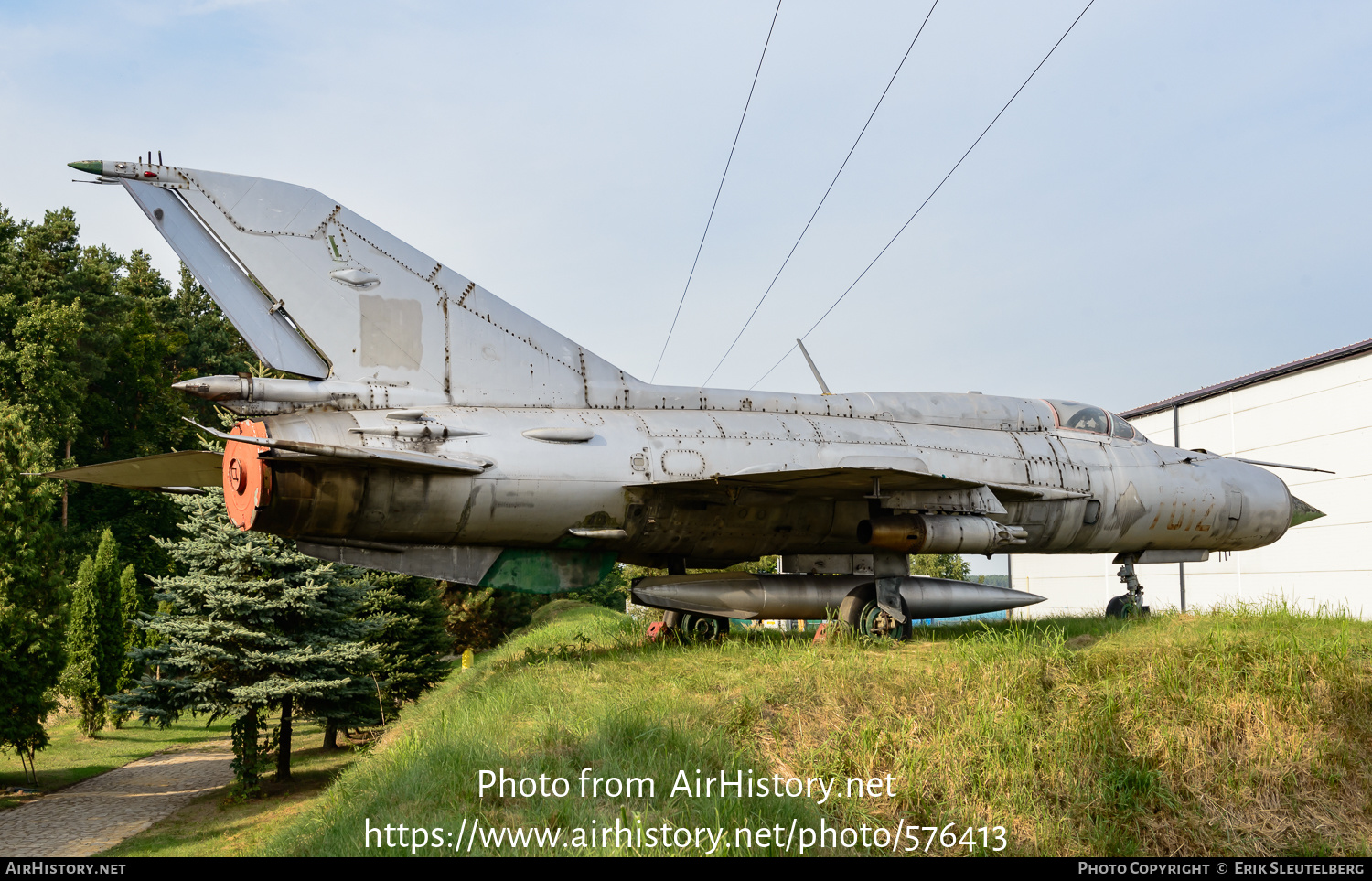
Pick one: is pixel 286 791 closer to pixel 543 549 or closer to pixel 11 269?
pixel 543 549

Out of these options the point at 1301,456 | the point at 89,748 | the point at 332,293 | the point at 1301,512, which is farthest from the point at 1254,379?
the point at 89,748

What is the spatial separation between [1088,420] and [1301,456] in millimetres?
9516

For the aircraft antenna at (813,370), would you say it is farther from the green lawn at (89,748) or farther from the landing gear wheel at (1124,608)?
the green lawn at (89,748)

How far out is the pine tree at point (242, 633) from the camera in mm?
16281

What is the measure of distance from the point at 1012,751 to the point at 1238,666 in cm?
269

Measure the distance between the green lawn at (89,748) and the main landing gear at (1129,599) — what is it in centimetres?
2258

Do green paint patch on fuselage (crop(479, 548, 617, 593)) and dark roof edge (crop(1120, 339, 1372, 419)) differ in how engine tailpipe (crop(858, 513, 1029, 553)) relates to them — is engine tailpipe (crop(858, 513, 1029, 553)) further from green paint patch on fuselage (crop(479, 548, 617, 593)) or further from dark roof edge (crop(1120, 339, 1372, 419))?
dark roof edge (crop(1120, 339, 1372, 419))

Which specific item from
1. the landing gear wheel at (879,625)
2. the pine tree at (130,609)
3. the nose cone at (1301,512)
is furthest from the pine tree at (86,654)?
the nose cone at (1301,512)

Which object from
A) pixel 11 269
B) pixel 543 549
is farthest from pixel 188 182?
pixel 11 269

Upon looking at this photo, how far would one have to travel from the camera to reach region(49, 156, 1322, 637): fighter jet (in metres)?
8.31

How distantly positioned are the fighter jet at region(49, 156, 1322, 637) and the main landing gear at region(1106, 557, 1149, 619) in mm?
228
